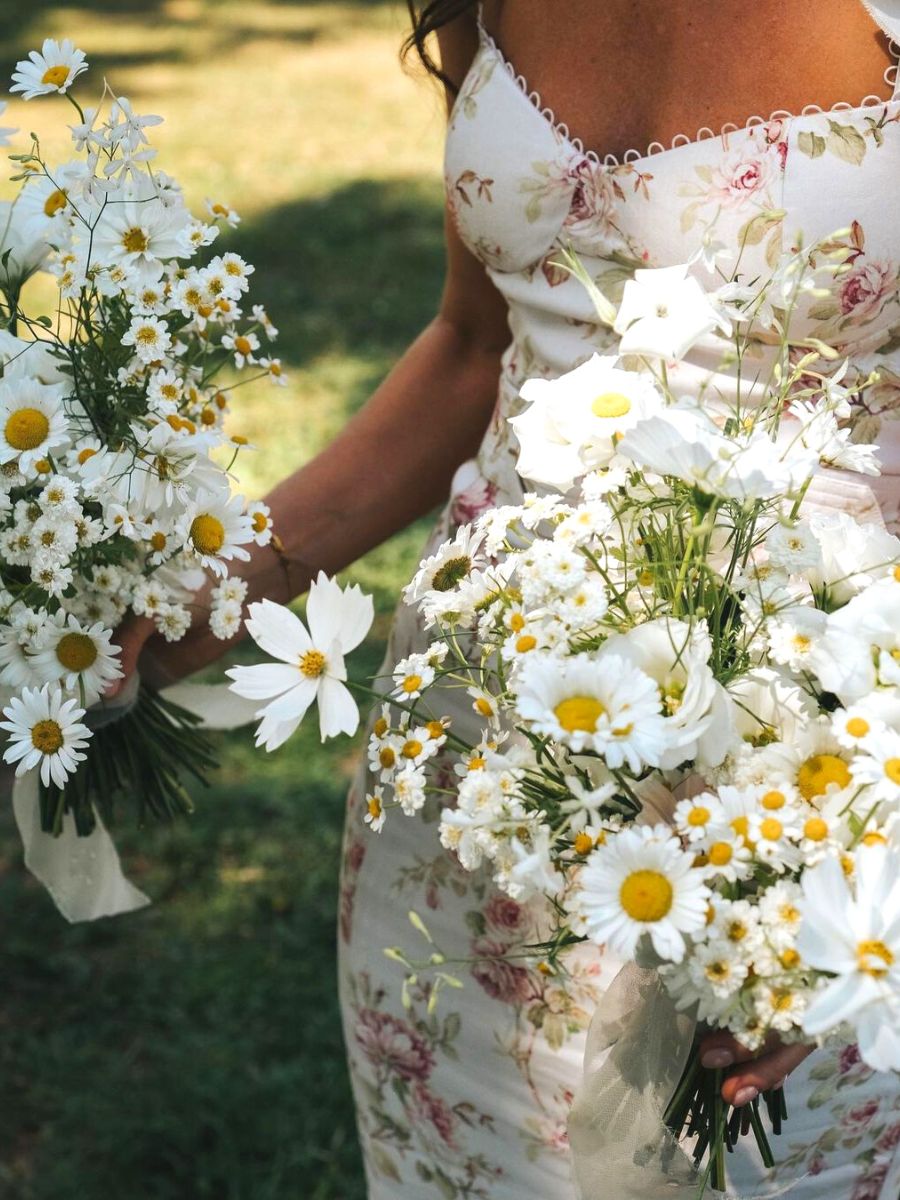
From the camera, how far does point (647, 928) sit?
796 millimetres

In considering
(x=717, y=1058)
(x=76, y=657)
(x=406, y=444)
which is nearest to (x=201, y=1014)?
(x=406, y=444)

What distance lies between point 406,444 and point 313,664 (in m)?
0.74

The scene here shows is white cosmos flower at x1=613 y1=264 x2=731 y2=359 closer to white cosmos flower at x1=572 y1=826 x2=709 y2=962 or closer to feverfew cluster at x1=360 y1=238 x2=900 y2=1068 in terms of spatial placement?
feverfew cluster at x1=360 y1=238 x2=900 y2=1068

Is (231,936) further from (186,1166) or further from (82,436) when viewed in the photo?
(82,436)

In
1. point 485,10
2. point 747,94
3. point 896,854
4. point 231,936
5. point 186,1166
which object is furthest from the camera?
point 231,936

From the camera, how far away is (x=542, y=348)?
4.54 feet

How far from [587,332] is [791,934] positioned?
0.71 metres

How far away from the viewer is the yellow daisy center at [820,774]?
2.78 ft

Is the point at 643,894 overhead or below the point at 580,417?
below

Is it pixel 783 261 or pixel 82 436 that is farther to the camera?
pixel 82 436

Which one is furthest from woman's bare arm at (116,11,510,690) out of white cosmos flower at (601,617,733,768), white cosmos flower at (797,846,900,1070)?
white cosmos flower at (797,846,900,1070)

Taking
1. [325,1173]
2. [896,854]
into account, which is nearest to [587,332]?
[896,854]

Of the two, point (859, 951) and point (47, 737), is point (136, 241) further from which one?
point (859, 951)

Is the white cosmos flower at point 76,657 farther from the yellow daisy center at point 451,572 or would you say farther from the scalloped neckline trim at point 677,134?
the scalloped neckline trim at point 677,134
